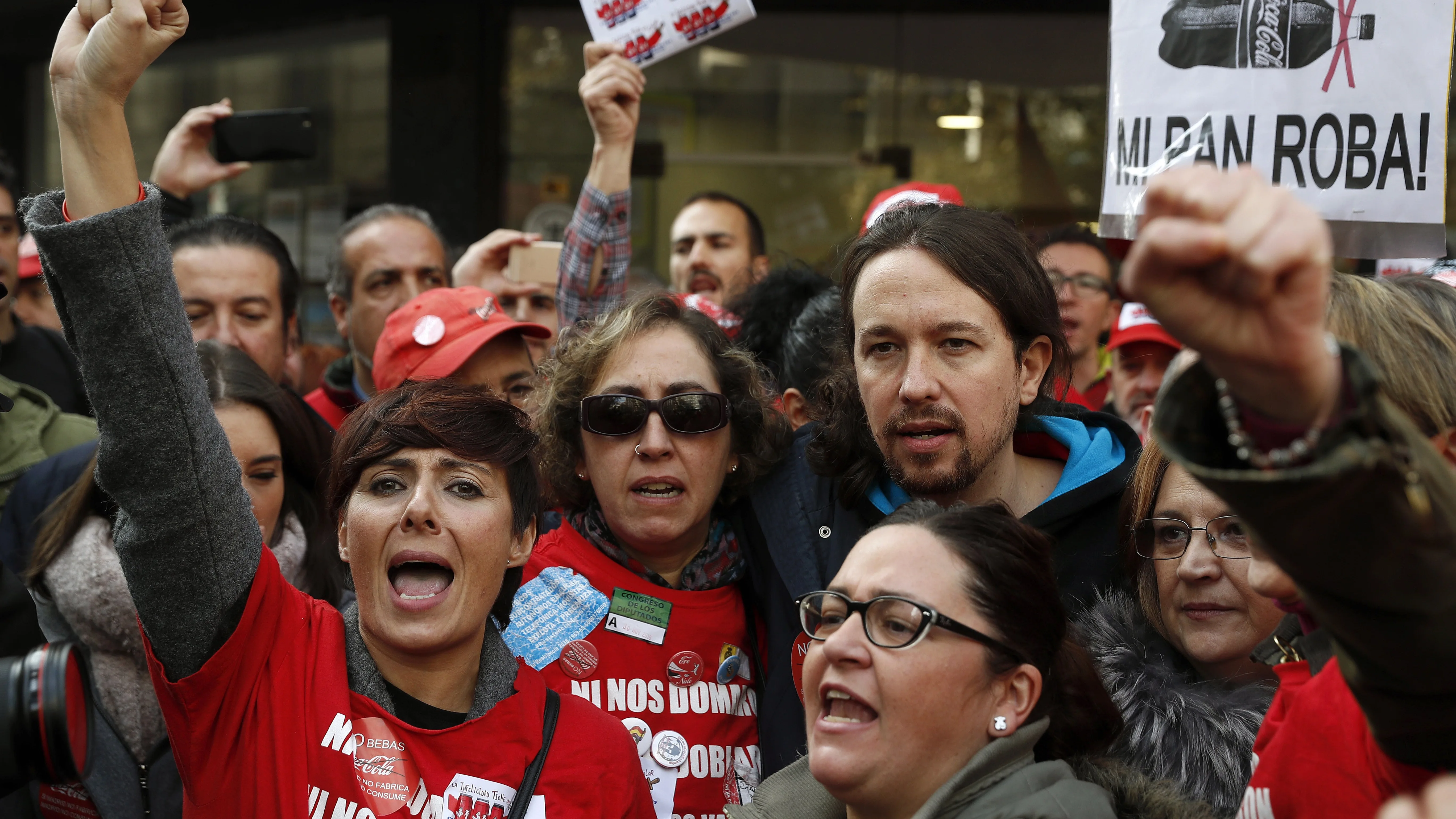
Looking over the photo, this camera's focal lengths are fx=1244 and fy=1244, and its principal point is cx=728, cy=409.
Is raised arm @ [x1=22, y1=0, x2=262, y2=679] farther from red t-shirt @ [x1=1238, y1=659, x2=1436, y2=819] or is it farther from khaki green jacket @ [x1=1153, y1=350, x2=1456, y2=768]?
red t-shirt @ [x1=1238, y1=659, x2=1436, y2=819]

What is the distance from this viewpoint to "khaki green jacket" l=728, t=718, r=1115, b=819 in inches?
73.4

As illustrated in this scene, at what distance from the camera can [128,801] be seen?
2590 mm

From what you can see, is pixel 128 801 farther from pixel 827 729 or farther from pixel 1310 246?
pixel 1310 246

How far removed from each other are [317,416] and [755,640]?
1.48 metres

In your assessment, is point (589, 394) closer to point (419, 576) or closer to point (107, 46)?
point (419, 576)

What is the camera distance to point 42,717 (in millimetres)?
1527

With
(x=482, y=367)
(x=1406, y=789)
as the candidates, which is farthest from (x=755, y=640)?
(x=1406, y=789)

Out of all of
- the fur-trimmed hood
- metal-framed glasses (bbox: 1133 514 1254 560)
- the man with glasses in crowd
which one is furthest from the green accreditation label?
the man with glasses in crowd

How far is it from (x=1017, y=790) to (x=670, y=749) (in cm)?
99

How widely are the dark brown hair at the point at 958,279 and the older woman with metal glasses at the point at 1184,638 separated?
38 cm

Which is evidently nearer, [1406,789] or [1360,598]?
[1360,598]

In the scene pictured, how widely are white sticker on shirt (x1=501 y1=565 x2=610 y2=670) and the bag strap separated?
13.8 inches

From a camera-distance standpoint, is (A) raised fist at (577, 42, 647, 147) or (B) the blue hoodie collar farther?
(A) raised fist at (577, 42, 647, 147)

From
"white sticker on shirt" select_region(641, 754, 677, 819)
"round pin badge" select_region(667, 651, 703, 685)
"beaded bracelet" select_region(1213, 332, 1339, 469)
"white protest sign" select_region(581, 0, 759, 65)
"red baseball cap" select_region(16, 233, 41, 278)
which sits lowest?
"white sticker on shirt" select_region(641, 754, 677, 819)
